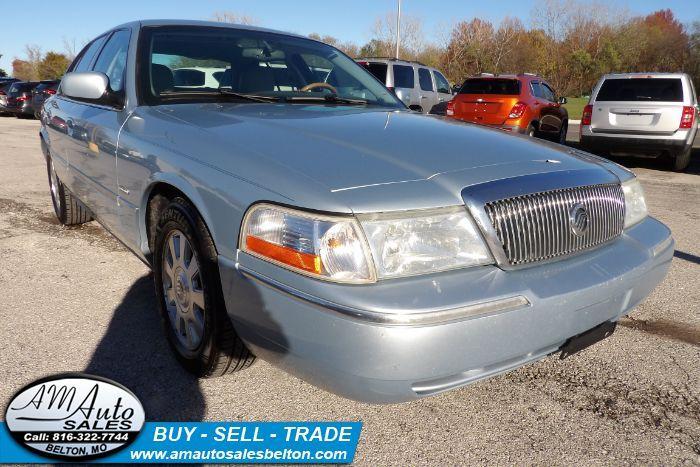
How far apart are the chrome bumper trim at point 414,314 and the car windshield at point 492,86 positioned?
9.84 metres

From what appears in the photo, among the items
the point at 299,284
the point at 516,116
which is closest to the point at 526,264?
the point at 299,284

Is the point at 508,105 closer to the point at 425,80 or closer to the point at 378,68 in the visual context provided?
the point at 378,68

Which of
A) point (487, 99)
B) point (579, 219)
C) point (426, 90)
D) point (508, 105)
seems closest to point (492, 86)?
point (487, 99)

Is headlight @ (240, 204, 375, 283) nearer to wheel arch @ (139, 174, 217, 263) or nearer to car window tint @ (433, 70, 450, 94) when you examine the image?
wheel arch @ (139, 174, 217, 263)

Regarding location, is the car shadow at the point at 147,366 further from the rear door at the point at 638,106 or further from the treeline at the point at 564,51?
the treeline at the point at 564,51

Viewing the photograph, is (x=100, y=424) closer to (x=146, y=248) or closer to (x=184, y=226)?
(x=184, y=226)

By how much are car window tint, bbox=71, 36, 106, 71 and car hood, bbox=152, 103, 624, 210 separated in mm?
1916

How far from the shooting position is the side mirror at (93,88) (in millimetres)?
2984

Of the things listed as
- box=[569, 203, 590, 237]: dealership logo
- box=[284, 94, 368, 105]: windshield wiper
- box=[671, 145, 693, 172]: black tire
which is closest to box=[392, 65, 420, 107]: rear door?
box=[671, 145, 693, 172]: black tire

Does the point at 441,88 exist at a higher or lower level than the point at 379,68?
lower

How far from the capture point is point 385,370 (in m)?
1.72

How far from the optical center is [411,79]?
12.6 meters

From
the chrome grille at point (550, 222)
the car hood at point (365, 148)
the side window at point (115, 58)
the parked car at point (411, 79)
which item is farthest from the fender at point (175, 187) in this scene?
the parked car at point (411, 79)

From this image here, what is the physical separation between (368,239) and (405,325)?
300 mm
